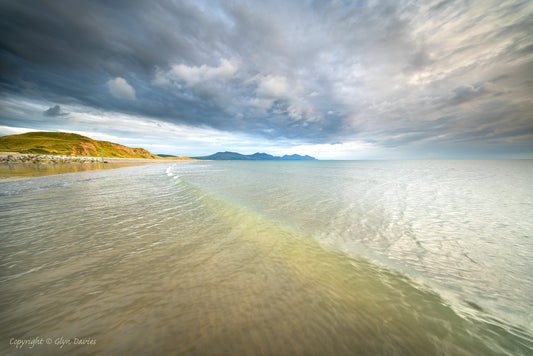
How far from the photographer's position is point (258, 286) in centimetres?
421

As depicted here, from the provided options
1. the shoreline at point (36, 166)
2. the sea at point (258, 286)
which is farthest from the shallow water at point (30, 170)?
the sea at point (258, 286)

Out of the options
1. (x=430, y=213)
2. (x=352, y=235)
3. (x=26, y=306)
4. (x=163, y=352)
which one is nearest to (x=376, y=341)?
(x=163, y=352)

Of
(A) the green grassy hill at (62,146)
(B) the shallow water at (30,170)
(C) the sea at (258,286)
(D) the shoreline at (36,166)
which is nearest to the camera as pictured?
(C) the sea at (258,286)

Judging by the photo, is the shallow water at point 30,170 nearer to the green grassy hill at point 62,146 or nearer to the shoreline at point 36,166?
the shoreline at point 36,166

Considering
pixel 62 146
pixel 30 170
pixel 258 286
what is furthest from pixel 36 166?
pixel 62 146

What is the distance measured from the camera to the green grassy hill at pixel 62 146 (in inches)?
3423

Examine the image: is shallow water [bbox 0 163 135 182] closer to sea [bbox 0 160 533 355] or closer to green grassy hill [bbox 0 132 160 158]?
sea [bbox 0 160 533 355]

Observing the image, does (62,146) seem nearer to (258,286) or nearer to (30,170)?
(30,170)

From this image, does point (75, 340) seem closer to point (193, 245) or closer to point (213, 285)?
point (213, 285)

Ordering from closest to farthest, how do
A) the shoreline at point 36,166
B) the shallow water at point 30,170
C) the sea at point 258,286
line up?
the sea at point 258,286, the shallow water at point 30,170, the shoreline at point 36,166

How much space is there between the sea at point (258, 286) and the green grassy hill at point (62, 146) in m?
118

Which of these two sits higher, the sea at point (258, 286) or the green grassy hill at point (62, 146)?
the green grassy hill at point (62, 146)

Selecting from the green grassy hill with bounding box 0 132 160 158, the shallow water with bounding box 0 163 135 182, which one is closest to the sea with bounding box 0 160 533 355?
the shallow water with bounding box 0 163 135 182

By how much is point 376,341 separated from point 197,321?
3133 millimetres
